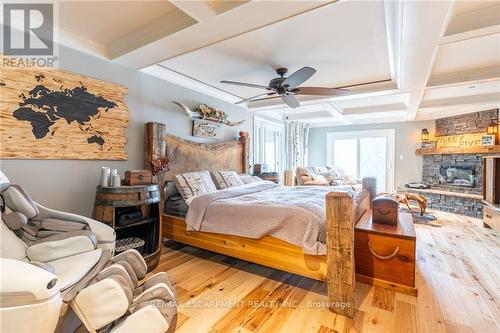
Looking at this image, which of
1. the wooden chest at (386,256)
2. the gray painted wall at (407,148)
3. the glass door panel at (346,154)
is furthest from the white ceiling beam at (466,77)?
the glass door panel at (346,154)

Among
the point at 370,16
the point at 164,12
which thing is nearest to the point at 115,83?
the point at 164,12

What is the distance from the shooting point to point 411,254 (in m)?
2.01

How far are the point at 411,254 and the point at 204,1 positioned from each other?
2591 millimetres

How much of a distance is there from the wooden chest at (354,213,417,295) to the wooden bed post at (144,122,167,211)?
2326 millimetres

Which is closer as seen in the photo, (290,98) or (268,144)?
(290,98)

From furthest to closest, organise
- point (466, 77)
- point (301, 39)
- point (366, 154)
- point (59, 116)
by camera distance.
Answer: point (366, 154) → point (466, 77) → point (301, 39) → point (59, 116)

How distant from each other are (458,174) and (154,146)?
21.8 feet

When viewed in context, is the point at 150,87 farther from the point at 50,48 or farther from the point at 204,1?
the point at 204,1

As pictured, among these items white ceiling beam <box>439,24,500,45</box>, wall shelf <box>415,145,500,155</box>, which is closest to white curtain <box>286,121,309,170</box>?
wall shelf <box>415,145,500,155</box>

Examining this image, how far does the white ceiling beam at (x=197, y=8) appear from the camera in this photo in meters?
1.71

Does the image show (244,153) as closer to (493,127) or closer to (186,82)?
(186,82)

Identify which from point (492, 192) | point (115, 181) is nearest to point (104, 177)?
point (115, 181)

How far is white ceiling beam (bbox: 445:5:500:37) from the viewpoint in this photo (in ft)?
6.58

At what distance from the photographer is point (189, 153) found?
363 cm
